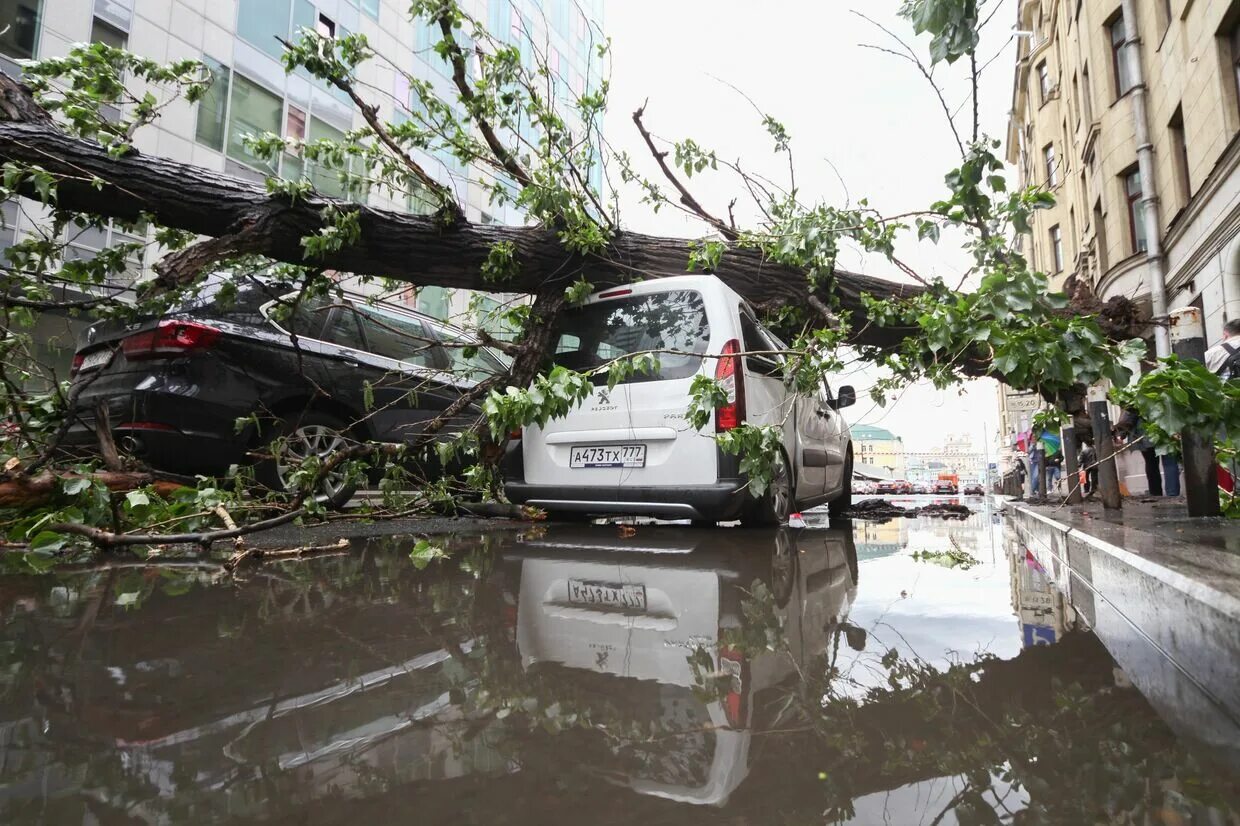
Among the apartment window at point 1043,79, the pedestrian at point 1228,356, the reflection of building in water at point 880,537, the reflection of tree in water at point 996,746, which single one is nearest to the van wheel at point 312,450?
the reflection of building in water at point 880,537

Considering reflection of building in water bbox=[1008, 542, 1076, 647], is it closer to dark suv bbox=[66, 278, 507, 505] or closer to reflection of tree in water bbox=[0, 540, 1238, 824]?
reflection of tree in water bbox=[0, 540, 1238, 824]

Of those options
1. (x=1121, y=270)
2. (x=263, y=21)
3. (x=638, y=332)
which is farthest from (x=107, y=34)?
(x=1121, y=270)

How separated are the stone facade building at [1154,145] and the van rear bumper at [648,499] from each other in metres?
2.42

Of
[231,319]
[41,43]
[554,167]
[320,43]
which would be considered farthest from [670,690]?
[41,43]

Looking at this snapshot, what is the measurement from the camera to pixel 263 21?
17297mm

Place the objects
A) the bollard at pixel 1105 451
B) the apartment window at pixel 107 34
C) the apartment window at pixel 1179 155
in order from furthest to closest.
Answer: the apartment window at pixel 107 34
the apartment window at pixel 1179 155
the bollard at pixel 1105 451

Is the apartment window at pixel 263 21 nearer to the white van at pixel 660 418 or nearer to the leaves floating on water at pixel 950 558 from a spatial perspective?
the white van at pixel 660 418

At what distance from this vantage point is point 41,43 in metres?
13.0

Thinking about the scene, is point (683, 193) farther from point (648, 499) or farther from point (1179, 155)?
point (1179, 155)

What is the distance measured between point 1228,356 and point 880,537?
3.56 m

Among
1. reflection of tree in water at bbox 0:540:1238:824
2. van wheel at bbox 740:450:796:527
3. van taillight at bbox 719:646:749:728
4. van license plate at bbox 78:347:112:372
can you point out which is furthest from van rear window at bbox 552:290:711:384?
van license plate at bbox 78:347:112:372

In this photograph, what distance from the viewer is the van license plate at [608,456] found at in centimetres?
450

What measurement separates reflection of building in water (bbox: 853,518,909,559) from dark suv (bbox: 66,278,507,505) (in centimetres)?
305

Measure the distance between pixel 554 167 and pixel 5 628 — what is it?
4.01 meters
